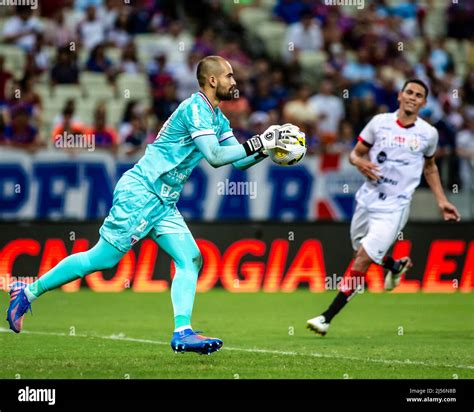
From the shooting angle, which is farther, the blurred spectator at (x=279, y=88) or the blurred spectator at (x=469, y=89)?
the blurred spectator at (x=469, y=89)

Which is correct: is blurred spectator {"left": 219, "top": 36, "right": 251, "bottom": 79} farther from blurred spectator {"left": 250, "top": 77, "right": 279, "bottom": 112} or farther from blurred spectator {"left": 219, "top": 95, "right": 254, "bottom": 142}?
blurred spectator {"left": 219, "top": 95, "right": 254, "bottom": 142}

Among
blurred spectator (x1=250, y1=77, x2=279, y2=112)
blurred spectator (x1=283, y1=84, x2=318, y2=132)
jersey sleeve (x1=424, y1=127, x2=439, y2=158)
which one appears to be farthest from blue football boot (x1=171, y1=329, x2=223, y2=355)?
blurred spectator (x1=250, y1=77, x2=279, y2=112)

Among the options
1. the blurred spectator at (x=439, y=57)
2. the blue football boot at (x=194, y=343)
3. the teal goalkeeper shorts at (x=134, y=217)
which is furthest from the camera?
the blurred spectator at (x=439, y=57)

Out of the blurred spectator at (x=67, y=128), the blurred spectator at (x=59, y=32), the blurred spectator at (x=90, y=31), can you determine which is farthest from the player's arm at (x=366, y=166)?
the blurred spectator at (x=90, y=31)

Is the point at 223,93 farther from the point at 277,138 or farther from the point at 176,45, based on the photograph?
the point at 176,45

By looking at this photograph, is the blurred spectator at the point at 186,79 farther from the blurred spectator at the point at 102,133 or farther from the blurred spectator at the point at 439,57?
the blurred spectator at the point at 439,57

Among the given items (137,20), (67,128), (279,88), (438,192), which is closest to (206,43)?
(137,20)

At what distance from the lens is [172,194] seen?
10.3 metres

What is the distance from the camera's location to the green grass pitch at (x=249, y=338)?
9906 mm

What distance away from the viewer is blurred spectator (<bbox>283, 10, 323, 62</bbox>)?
2256 cm

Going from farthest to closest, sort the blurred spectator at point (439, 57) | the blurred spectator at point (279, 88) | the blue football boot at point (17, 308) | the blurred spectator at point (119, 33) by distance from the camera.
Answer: the blurred spectator at point (439, 57) < the blurred spectator at point (119, 33) < the blurred spectator at point (279, 88) < the blue football boot at point (17, 308)

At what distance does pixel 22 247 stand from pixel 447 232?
20.1ft

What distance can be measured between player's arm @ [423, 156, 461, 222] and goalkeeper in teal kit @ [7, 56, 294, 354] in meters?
3.40

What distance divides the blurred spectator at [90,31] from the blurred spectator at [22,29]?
736 millimetres
